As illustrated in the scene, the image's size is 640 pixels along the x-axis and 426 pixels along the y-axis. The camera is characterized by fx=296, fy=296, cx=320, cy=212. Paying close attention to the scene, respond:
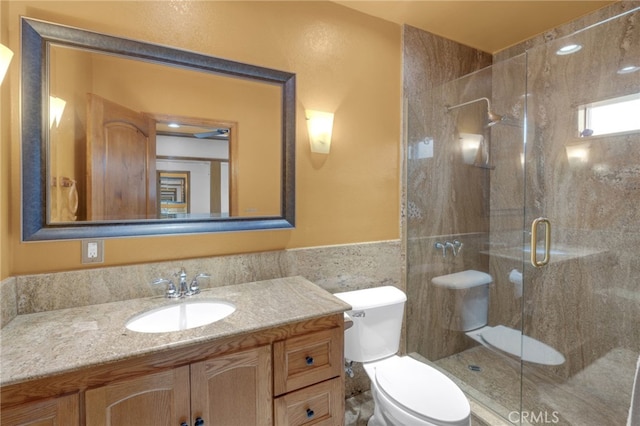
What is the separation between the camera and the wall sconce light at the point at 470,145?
235 centimetres

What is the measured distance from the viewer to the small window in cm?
179

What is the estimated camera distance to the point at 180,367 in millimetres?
1009

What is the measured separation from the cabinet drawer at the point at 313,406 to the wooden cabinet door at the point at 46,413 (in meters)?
0.65

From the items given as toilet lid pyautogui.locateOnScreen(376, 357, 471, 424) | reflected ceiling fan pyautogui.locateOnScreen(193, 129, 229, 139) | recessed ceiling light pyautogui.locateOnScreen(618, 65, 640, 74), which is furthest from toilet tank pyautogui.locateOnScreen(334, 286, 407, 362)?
recessed ceiling light pyautogui.locateOnScreen(618, 65, 640, 74)

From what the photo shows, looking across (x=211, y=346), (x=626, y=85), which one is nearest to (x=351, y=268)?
(x=211, y=346)

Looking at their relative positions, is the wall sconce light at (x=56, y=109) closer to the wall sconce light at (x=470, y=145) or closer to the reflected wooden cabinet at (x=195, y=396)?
the reflected wooden cabinet at (x=195, y=396)

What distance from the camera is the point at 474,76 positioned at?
2.34m

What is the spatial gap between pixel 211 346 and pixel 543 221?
6.93 ft

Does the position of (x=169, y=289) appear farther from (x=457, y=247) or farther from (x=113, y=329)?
(x=457, y=247)

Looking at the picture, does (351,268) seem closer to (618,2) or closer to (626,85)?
(626,85)

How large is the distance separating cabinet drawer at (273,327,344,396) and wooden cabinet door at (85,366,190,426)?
1.11 feet

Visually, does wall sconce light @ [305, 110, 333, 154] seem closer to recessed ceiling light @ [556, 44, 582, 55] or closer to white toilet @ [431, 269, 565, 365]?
white toilet @ [431, 269, 565, 365]

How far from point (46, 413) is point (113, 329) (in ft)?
0.92

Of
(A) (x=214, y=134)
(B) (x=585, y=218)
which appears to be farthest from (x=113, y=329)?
(B) (x=585, y=218)
